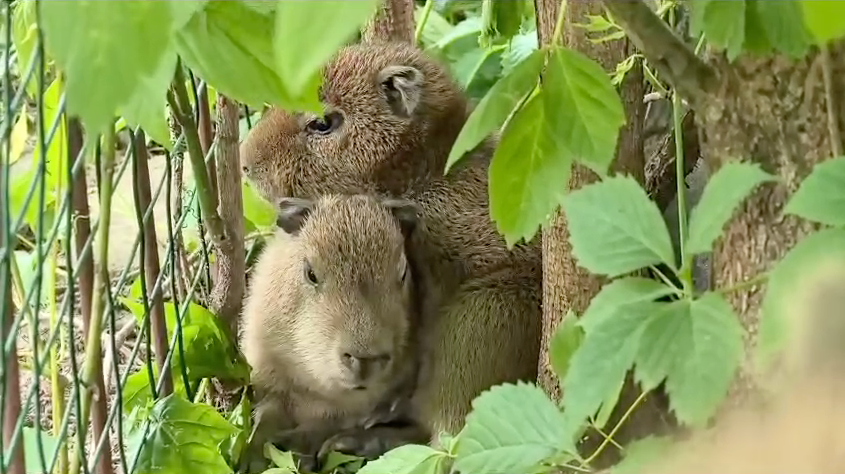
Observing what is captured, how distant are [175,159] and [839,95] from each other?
3.25 feet

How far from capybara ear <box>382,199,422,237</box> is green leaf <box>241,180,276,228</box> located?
351 mm

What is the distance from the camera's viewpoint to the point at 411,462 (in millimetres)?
1021

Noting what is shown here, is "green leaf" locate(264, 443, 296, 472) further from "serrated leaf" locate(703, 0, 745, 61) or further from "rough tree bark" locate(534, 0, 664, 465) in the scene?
"serrated leaf" locate(703, 0, 745, 61)

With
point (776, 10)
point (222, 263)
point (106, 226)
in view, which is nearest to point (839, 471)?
point (776, 10)

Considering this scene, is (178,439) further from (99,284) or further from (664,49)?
(664,49)

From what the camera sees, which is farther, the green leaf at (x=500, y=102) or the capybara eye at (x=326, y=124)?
the capybara eye at (x=326, y=124)

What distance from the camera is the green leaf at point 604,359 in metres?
0.64

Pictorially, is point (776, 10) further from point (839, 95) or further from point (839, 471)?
point (839, 471)

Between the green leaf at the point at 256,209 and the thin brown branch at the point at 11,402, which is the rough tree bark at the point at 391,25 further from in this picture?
the thin brown branch at the point at 11,402

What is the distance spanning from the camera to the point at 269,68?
0.70 meters

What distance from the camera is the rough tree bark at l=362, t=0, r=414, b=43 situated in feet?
6.18

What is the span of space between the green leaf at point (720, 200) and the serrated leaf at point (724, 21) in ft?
0.33

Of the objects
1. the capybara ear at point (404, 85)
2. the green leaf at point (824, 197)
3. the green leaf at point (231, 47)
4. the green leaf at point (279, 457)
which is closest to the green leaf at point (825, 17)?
the green leaf at point (824, 197)

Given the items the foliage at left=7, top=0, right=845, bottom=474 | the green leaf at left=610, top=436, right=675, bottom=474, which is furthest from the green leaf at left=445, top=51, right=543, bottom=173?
the green leaf at left=610, top=436, right=675, bottom=474
